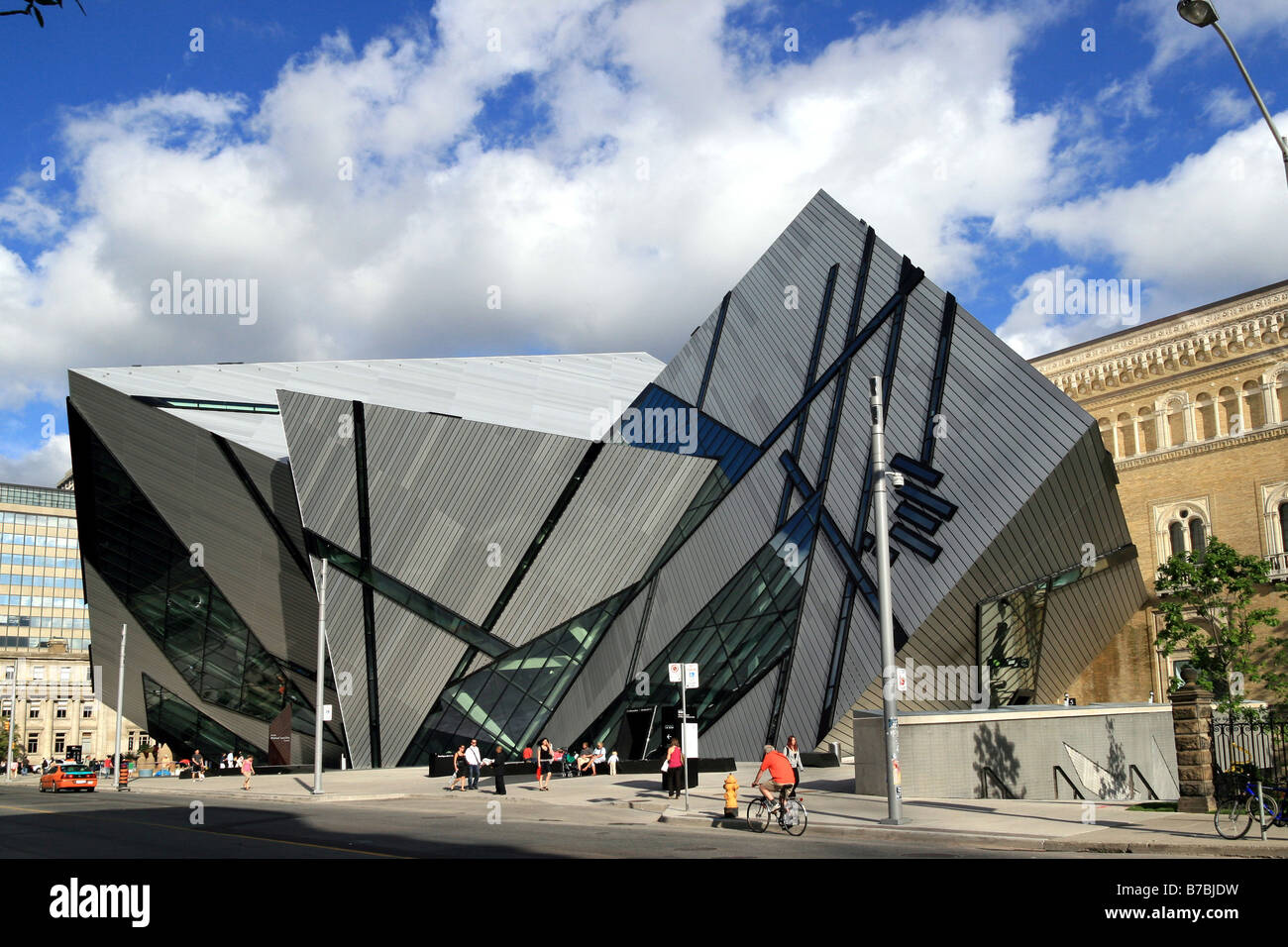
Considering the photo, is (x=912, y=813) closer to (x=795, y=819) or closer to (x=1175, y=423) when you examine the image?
(x=795, y=819)

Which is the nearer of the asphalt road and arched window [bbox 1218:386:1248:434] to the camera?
the asphalt road

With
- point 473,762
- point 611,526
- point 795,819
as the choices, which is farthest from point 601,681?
point 795,819

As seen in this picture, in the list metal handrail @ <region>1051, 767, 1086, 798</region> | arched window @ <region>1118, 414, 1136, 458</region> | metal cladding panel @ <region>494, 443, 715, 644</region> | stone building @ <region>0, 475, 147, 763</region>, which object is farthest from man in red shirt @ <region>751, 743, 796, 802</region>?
stone building @ <region>0, 475, 147, 763</region>

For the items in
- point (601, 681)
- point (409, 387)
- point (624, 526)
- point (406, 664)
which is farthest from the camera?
point (409, 387)

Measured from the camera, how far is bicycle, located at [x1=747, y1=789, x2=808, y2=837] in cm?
1736

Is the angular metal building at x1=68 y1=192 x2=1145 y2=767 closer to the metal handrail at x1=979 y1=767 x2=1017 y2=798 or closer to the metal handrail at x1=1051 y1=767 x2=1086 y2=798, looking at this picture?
the metal handrail at x1=1051 y1=767 x2=1086 y2=798

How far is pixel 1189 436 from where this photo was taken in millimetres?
54656

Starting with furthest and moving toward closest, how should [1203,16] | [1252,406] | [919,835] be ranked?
[1252,406], [919,835], [1203,16]

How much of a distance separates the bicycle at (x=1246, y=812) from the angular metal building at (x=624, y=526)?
1482 cm

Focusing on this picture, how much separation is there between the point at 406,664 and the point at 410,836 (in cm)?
2472

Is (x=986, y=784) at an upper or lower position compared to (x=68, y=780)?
upper

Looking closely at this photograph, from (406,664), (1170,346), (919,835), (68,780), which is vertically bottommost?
(68,780)

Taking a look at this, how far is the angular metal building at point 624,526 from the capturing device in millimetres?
31094

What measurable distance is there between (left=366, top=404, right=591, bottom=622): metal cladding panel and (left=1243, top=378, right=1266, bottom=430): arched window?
34.0m
